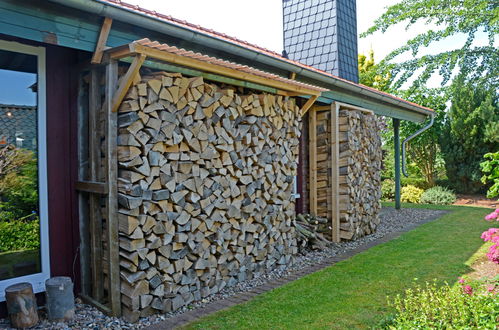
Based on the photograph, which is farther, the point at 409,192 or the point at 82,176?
the point at 409,192

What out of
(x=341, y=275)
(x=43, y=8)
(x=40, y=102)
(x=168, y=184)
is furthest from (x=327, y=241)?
(x=43, y=8)

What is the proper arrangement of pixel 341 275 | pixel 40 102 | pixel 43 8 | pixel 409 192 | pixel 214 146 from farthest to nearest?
pixel 409 192 → pixel 341 275 → pixel 214 146 → pixel 40 102 → pixel 43 8

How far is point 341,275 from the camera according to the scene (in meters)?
4.53

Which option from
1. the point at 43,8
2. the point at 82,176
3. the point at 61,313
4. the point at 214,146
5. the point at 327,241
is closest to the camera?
the point at 43,8

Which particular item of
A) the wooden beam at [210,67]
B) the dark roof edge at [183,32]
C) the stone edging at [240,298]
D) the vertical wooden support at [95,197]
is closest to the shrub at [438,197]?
the stone edging at [240,298]

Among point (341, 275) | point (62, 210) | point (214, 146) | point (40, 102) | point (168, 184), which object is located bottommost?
point (341, 275)

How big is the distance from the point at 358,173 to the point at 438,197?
6.78m

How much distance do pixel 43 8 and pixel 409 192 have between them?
40.0 ft

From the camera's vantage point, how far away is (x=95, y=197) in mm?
3523

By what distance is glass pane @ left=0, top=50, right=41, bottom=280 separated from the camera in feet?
10.8

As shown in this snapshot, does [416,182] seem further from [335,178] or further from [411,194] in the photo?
[335,178]

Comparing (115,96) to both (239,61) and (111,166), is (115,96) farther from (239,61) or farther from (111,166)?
(239,61)

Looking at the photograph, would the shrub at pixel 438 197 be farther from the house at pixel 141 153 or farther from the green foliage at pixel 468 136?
the house at pixel 141 153

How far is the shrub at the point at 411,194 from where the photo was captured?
40.9ft
